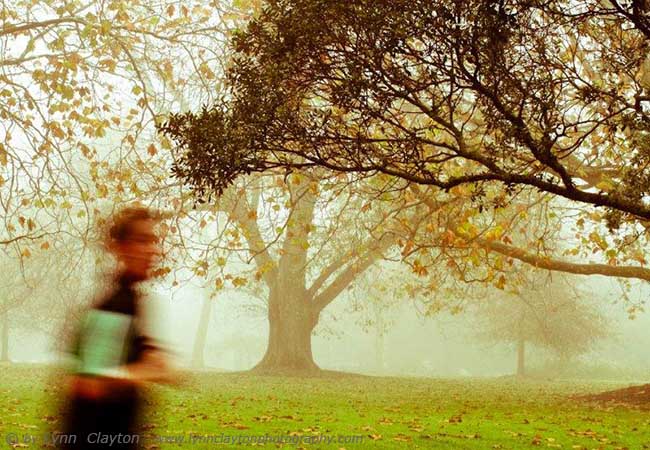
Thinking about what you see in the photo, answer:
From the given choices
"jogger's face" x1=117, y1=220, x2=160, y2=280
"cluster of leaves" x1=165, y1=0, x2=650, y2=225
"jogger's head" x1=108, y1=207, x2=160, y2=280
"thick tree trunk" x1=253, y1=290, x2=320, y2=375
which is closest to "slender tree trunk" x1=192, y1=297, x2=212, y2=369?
"thick tree trunk" x1=253, y1=290, x2=320, y2=375

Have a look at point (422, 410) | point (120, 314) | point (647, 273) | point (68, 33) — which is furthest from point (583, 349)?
point (68, 33)

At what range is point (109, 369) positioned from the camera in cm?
1498

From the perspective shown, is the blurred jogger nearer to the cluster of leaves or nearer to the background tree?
the cluster of leaves

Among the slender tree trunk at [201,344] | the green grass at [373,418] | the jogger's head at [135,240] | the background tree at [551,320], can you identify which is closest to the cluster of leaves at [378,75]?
the green grass at [373,418]

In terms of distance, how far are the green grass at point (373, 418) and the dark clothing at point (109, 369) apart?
36 cm

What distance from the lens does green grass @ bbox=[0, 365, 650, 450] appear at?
8930 millimetres

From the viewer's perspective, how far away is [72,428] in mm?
8859

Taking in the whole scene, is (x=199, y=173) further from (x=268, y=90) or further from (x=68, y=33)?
(x=68, y=33)

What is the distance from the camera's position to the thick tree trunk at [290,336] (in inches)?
997

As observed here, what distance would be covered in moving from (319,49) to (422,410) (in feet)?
29.6

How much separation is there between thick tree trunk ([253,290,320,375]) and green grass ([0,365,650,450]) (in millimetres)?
7854

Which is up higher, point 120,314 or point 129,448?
point 120,314

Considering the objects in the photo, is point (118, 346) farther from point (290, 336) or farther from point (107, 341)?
point (290, 336)

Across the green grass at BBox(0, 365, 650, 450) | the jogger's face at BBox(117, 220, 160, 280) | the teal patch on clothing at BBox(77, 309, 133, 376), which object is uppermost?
the jogger's face at BBox(117, 220, 160, 280)
